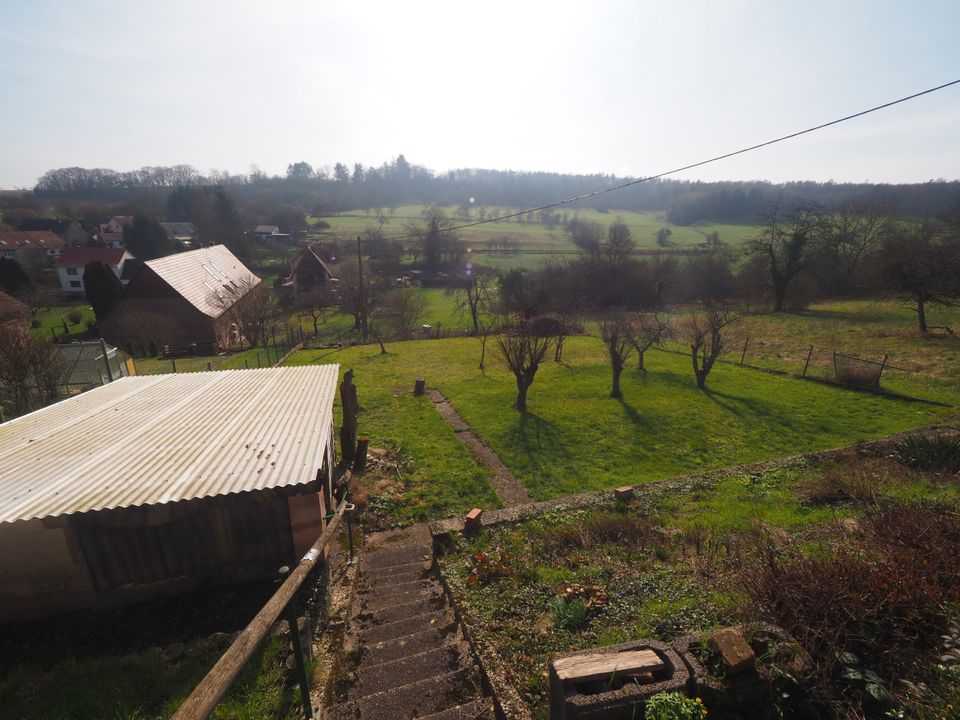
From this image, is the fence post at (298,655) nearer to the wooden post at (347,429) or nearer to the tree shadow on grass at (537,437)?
the wooden post at (347,429)

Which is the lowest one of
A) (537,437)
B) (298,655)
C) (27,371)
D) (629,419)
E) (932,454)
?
(629,419)

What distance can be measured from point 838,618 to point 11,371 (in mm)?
20327

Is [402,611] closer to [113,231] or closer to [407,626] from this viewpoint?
[407,626]

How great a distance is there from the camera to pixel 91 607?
5.33 metres

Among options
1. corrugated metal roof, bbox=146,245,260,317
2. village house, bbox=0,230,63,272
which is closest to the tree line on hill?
village house, bbox=0,230,63,272

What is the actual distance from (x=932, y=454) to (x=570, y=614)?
1053cm

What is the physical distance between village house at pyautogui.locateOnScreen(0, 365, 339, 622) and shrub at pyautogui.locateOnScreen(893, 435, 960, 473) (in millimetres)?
12892

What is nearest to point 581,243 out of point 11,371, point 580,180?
point 11,371

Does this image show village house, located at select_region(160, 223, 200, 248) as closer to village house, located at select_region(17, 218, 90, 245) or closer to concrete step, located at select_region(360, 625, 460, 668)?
village house, located at select_region(17, 218, 90, 245)

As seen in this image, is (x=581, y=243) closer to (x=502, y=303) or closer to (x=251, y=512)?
(x=502, y=303)

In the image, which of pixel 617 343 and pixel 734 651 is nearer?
pixel 734 651

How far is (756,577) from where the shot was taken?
4.40 meters

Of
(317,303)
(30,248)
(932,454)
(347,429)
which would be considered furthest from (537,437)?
(30,248)

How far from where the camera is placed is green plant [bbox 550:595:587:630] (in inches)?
197
